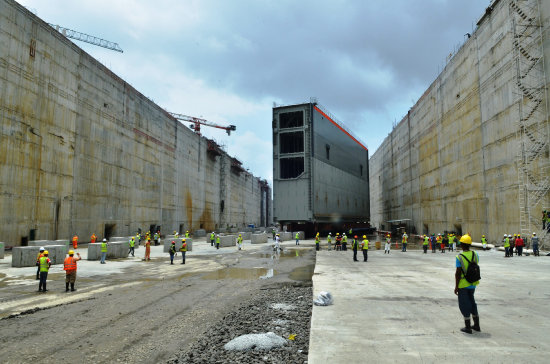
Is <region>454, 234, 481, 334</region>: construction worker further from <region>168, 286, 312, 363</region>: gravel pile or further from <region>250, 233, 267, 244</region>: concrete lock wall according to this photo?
<region>250, 233, 267, 244</region>: concrete lock wall

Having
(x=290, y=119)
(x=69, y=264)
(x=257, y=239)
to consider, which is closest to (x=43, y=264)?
(x=69, y=264)

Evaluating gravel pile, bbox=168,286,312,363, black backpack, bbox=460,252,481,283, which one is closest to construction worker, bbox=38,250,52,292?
gravel pile, bbox=168,286,312,363

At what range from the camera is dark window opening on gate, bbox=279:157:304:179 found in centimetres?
4612

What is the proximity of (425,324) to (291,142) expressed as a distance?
41613 mm

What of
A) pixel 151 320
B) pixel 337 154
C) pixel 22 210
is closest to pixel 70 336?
pixel 151 320

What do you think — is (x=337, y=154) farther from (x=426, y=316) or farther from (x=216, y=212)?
(x=426, y=316)

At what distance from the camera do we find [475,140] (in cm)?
3350

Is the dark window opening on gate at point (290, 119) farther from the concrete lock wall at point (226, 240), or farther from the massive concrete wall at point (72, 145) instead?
the massive concrete wall at point (72, 145)

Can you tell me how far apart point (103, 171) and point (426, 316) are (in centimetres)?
3936

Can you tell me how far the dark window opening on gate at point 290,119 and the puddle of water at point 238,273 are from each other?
101 ft

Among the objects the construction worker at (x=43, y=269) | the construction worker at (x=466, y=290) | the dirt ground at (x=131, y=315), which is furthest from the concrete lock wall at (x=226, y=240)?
the construction worker at (x=466, y=290)

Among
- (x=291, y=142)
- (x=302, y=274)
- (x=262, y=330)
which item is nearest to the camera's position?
(x=262, y=330)

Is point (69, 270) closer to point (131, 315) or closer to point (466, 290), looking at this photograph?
point (131, 315)

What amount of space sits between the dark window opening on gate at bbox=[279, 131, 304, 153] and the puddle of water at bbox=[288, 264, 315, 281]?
2948cm
